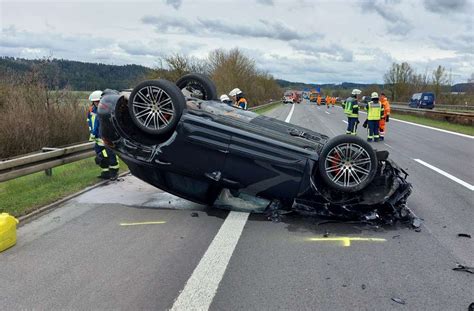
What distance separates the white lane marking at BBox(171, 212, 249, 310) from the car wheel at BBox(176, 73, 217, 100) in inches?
108

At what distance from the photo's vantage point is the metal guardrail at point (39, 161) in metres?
6.05

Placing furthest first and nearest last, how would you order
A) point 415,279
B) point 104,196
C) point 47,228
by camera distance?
1. point 104,196
2. point 47,228
3. point 415,279

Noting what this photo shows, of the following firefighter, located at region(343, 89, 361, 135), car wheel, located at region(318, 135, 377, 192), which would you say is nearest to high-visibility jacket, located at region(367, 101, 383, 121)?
firefighter, located at region(343, 89, 361, 135)

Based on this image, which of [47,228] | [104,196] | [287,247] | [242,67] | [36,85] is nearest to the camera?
[287,247]

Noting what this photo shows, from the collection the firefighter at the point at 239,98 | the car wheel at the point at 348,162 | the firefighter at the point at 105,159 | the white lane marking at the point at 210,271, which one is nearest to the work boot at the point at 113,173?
the firefighter at the point at 105,159

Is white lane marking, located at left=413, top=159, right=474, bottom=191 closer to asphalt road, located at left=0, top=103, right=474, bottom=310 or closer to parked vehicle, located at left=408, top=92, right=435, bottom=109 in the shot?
asphalt road, located at left=0, top=103, right=474, bottom=310

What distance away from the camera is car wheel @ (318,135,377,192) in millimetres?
5020

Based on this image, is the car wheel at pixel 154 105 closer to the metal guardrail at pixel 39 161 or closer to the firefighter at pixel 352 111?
the metal guardrail at pixel 39 161

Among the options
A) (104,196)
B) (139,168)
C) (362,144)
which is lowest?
(104,196)

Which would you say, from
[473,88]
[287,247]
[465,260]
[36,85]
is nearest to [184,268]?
[287,247]

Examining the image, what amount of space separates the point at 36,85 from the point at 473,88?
185 feet

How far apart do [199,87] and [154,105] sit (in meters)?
1.95

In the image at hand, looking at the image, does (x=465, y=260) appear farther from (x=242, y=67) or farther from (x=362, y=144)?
(x=242, y=67)

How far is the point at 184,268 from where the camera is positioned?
377cm
